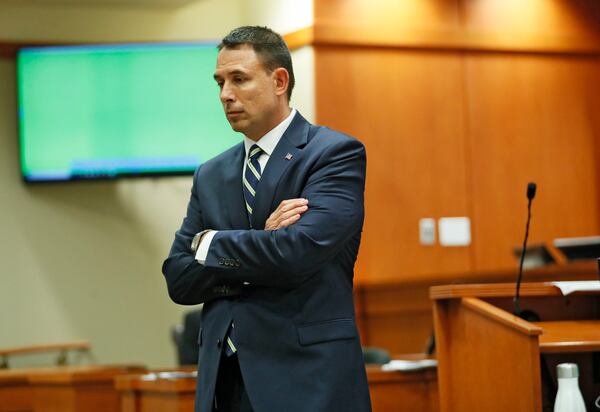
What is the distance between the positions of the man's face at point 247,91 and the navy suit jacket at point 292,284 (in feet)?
0.27

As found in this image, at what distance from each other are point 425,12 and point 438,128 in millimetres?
770

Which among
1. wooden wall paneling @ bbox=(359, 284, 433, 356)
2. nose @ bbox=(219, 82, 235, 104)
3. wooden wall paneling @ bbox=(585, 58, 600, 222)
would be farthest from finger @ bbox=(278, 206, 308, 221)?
wooden wall paneling @ bbox=(585, 58, 600, 222)

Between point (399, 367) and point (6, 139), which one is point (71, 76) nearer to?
point (6, 139)

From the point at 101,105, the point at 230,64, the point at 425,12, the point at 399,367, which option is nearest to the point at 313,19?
the point at 425,12

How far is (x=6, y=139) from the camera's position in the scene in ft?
24.8

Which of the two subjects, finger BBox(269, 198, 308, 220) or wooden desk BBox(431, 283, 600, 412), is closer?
finger BBox(269, 198, 308, 220)

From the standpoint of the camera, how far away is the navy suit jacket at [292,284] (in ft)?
8.98

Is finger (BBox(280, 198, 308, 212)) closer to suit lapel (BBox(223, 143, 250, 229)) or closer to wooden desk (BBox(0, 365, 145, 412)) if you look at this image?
suit lapel (BBox(223, 143, 250, 229))

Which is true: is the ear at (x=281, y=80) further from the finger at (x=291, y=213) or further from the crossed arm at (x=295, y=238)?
the finger at (x=291, y=213)

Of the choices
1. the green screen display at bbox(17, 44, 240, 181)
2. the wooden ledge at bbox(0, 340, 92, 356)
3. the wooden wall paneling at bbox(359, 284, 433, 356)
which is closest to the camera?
the wooden wall paneling at bbox(359, 284, 433, 356)

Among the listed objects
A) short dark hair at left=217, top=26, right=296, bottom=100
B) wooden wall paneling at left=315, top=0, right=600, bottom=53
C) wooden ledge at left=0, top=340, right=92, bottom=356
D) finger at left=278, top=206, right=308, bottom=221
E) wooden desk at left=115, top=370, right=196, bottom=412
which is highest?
wooden wall paneling at left=315, top=0, right=600, bottom=53

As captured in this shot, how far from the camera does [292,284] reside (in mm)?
2785

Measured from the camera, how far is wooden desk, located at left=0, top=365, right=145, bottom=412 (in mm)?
5480

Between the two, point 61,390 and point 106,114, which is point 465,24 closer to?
point 106,114
